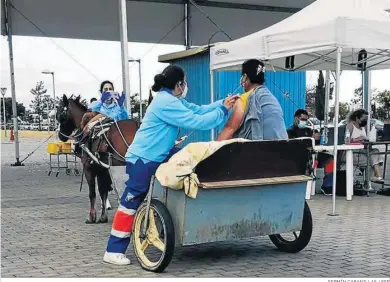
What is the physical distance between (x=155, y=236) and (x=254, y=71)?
188 cm

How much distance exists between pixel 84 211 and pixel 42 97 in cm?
6024

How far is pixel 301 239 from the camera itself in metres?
6.16

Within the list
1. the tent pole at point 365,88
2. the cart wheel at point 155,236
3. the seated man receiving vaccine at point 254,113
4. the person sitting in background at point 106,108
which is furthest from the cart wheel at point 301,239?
the tent pole at point 365,88

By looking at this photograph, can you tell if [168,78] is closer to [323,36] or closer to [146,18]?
[323,36]

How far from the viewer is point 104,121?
27.0ft

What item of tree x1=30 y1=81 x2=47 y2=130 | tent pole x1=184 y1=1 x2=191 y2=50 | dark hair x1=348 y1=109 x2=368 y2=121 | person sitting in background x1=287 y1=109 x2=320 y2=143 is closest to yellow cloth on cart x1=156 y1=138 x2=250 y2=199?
person sitting in background x1=287 y1=109 x2=320 y2=143

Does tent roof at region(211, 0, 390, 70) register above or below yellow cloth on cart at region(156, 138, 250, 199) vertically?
above

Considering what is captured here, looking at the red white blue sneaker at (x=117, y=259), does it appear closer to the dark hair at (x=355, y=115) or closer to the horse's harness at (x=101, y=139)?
the horse's harness at (x=101, y=139)

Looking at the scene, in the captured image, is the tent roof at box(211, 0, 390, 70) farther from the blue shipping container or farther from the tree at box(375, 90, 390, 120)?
the tree at box(375, 90, 390, 120)

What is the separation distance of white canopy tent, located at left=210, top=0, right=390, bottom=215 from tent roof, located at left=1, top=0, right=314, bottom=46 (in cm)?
805

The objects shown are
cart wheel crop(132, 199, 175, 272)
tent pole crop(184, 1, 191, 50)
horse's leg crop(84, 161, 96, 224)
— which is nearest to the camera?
cart wheel crop(132, 199, 175, 272)

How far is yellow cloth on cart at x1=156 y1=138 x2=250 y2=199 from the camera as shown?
205 inches

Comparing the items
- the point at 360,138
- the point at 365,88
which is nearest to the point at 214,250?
the point at 360,138
